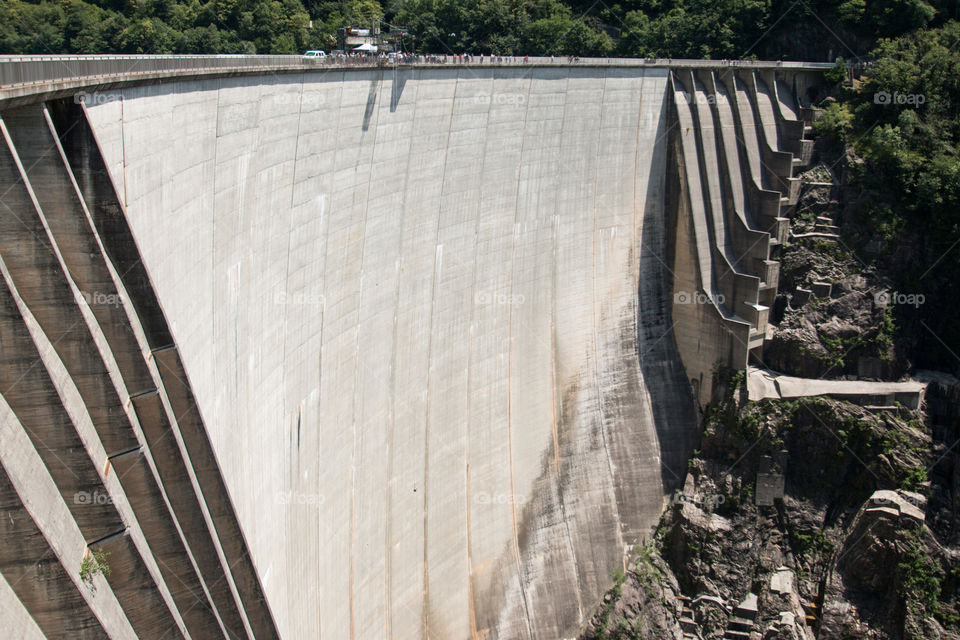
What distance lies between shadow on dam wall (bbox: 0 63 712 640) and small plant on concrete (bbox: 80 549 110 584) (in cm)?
256

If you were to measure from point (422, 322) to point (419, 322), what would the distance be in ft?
0.48

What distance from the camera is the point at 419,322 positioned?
24453 millimetres

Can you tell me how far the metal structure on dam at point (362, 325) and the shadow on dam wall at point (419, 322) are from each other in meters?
0.09

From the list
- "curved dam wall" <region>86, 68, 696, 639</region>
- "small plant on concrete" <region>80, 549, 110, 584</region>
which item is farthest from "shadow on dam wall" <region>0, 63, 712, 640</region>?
"small plant on concrete" <region>80, 549, 110, 584</region>

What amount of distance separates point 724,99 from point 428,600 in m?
21.5

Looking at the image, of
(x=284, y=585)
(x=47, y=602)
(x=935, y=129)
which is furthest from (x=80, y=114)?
(x=935, y=129)

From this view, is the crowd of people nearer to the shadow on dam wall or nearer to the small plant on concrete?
the shadow on dam wall

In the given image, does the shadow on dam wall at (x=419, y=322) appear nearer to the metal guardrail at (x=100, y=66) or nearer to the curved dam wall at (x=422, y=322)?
the curved dam wall at (x=422, y=322)

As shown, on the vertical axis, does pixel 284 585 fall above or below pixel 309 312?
below

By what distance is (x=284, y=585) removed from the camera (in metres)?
17.7

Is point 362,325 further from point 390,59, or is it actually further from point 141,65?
point 141,65

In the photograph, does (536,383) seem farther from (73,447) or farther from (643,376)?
(73,447)

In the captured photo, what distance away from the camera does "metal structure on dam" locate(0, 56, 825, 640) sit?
11.6 m

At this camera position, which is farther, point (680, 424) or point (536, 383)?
point (680, 424)
